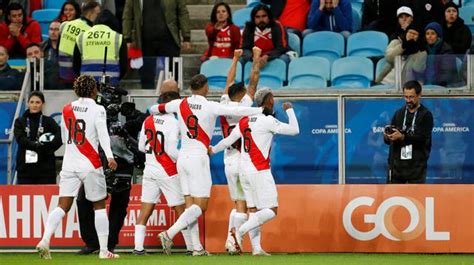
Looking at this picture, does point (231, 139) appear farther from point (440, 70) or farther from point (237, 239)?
point (440, 70)

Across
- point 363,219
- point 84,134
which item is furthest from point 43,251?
point 363,219

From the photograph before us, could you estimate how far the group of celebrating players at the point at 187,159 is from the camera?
60.3 ft

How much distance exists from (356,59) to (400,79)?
4.33 feet

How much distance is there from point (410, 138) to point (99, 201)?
4.17 meters

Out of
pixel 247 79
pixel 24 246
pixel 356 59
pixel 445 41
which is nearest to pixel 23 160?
pixel 24 246

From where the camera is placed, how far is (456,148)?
20719 millimetres

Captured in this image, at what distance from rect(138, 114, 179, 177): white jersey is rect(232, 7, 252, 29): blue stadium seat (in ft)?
18.4

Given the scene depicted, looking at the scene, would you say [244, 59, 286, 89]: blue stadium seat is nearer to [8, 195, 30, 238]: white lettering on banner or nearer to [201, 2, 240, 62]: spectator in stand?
[201, 2, 240, 62]: spectator in stand

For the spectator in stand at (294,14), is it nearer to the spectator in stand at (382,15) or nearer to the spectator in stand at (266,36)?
the spectator in stand at (382,15)

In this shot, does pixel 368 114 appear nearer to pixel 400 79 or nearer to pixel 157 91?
pixel 400 79

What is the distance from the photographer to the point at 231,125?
1989 centimetres

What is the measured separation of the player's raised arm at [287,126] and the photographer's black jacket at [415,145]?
1626 mm

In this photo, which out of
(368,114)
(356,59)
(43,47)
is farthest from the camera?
(43,47)

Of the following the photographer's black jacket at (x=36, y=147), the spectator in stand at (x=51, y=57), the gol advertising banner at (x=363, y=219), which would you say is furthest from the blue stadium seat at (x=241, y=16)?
the gol advertising banner at (x=363, y=219)
